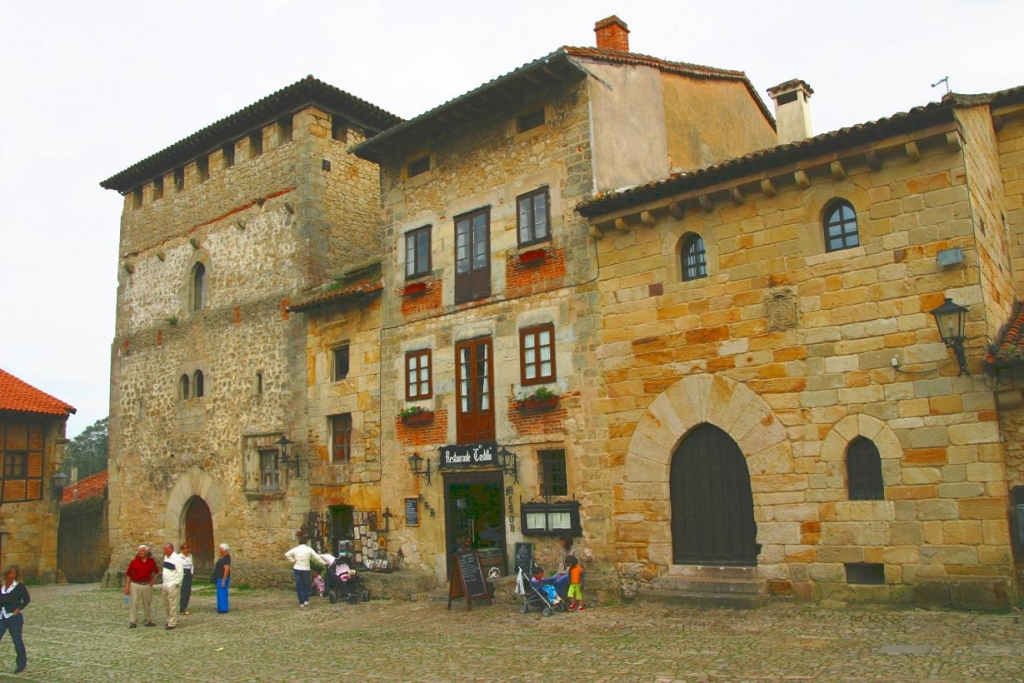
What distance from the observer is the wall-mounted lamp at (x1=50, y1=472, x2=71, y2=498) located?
27.2 meters

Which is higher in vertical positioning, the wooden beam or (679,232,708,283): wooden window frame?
the wooden beam

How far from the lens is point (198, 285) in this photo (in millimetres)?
24516

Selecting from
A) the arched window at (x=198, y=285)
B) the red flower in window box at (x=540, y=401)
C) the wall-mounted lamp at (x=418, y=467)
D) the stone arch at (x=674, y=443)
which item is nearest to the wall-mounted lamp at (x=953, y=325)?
the stone arch at (x=674, y=443)

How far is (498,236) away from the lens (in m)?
17.1

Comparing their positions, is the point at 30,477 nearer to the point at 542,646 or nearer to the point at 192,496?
the point at 192,496

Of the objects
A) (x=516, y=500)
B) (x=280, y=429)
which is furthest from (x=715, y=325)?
(x=280, y=429)

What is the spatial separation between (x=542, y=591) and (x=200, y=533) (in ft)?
41.2

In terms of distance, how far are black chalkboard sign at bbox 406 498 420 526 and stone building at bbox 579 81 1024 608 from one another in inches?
184

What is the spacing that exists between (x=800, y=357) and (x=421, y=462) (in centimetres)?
819

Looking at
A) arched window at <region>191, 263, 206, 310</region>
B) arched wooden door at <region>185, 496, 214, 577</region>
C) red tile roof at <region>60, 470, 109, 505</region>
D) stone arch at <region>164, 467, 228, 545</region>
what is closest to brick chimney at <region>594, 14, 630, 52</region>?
arched window at <region>191, 263, 206, 310</region>

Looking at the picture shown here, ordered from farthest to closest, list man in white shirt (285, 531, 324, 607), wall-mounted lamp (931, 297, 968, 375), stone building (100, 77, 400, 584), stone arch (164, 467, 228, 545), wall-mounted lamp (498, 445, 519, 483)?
stone arch (164, 467, 228, 545)
stone building (100, 77, 400, 584)
man in white shirt (285, 531, 324, 607)
wall-mounted lamp (498, 445, 519, 483)
wall-mounted lamp (931, 297, 968, 375)

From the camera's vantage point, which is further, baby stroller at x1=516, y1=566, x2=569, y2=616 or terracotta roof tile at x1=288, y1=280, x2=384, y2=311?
terracotta roof tile at x1=288, y1=280, x2=384, y2=311

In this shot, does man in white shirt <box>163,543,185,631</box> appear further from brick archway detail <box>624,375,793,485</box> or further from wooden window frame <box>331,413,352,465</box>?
brick archway detail <box>624,375,793,485</box>

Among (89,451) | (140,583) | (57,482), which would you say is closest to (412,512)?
(140,583)
